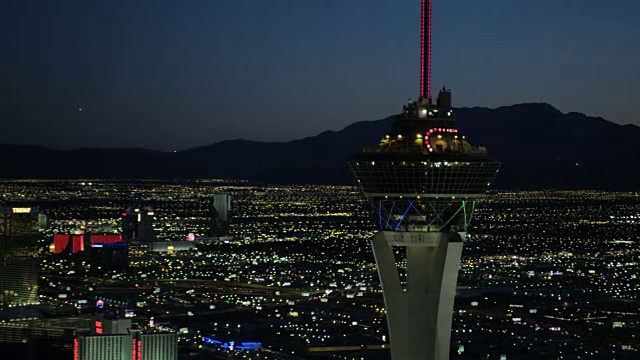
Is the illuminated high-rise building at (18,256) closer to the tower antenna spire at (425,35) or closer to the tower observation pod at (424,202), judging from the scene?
the tower observation pod at (424,202)

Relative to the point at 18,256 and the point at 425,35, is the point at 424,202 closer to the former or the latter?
the point at 425,35

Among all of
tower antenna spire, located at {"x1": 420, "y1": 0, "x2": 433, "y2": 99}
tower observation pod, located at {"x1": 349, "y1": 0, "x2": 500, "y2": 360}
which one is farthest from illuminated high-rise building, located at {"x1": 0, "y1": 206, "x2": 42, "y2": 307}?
tower antenna spire, located at {"x1": 420, "y1": 0, "x2": 433, "y2": 99}

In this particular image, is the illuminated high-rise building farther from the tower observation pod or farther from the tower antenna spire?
the tower antenna spire

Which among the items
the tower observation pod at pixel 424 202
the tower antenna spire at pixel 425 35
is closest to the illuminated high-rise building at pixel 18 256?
the tower observation pod at pixel 424 202

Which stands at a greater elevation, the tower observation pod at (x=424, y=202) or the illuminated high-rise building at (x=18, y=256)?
the tower observation pod at (x=424, y=202)

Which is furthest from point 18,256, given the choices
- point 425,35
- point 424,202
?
point 425,35

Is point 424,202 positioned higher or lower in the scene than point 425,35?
lower
